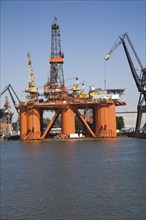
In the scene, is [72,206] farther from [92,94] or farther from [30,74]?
[30,74]

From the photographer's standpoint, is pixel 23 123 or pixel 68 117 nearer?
pixel 68 117

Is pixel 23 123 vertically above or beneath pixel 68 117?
beneath

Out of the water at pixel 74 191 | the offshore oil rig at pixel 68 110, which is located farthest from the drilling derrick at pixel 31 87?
the water at pixel 74 191

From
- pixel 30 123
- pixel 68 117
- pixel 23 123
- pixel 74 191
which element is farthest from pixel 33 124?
pixel 74 191

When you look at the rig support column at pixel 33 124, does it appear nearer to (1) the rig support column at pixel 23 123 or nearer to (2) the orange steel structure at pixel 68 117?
(2) the orange steel structure at pixel 68 117

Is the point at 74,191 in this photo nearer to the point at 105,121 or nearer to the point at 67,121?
the point at 67,121

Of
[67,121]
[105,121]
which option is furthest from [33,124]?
[105,121]

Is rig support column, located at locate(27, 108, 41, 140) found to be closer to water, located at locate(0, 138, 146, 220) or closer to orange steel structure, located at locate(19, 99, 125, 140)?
orange steel structure, located at locate(19, 99, 125, 140)

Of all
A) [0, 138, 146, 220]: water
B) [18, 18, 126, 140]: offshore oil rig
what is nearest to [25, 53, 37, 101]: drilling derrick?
[18, 18, 126, 140]: offshore oil rig

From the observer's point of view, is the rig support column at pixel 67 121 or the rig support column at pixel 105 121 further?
the rig support column at pixel 105 121

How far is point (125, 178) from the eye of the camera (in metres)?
18.4

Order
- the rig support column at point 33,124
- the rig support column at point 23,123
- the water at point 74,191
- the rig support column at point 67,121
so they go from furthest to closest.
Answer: the rig support column at point 23,123
the rig support column at point 33,124
the rig support column at point 67,121
the water at point 74,191

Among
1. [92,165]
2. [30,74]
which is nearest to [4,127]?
[30,74]

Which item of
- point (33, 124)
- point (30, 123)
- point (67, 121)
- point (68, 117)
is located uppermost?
point (68, 117)
